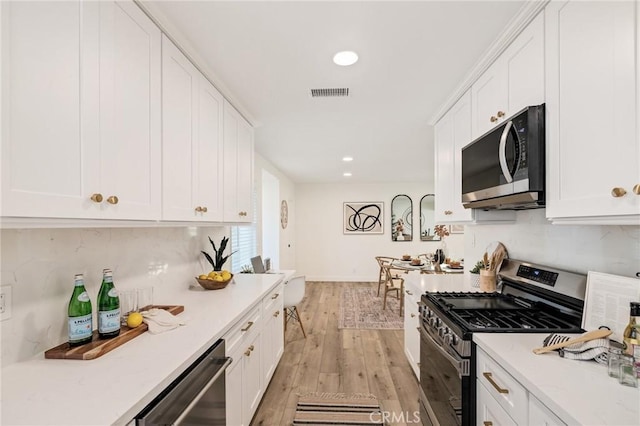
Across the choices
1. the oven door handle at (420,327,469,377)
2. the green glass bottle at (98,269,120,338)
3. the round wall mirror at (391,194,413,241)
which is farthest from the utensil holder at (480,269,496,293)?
the round wall mirror at (391,194,413,241)

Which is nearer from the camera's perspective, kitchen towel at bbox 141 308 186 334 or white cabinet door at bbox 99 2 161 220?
white cabinet door at bbox 99 2 161 220

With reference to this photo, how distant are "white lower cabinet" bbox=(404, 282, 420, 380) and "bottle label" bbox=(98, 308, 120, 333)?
211 centimetres

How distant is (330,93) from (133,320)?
197 centimetres

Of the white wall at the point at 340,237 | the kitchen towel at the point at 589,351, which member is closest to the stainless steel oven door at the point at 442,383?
the kitchen towel at the point at 589,351

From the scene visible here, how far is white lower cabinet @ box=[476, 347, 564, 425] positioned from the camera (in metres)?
0.97

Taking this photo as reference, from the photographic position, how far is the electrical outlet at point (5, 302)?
1052 mm

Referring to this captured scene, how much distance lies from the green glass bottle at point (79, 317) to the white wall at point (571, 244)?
228 centimetres

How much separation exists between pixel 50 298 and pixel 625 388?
212 cm

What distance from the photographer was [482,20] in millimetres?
1479

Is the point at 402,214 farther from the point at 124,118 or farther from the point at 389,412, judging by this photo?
the point at 124,118

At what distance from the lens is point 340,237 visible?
293 inches

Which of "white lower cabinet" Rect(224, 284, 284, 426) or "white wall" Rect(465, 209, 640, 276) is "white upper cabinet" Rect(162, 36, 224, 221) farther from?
"white wall" Rect(465, 209, 640, 276)

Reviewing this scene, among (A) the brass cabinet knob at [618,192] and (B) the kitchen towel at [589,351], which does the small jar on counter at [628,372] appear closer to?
(B) the kitchen towel at [589,351]

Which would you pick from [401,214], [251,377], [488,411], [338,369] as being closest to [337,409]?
[338,369]
